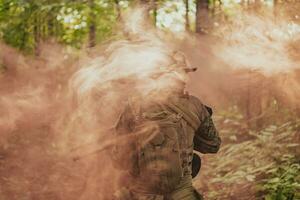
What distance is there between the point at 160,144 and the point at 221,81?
192 inches

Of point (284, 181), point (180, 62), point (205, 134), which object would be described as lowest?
point (284, 181)

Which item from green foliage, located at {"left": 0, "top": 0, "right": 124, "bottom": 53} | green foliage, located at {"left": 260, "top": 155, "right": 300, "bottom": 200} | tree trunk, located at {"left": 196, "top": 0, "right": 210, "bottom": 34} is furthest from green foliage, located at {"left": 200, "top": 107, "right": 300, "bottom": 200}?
green foliage, located at {"left": 0, "top": 0, "right": 124, "bottom": 53}

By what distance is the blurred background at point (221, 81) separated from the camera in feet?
23.1

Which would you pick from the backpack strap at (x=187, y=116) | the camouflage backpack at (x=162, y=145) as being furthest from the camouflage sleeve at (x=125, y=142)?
the backpack strap at (x=187, y=116)

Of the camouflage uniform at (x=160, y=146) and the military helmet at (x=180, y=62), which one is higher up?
the military helmet at (x=180, y=62)

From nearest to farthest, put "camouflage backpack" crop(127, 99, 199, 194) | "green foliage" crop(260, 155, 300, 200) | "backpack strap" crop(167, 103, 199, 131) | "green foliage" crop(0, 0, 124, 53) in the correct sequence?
"camouflage backpack" crop(127, 99, 199, 194), "backpack strap" crop(167, 103, 199, 131), "green foliage" crop(260, 155, 300, 200), "green foliage" crop(0, 0, 124, 53)

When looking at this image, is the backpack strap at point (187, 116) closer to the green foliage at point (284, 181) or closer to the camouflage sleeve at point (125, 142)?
the camouflage sleeve at point (125, 142)

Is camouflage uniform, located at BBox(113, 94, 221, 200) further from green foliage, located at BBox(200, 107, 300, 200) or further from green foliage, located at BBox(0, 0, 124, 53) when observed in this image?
green foliage, located at BBox(0, 0, 124, 53)

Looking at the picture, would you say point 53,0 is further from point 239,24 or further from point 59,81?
point 239,24

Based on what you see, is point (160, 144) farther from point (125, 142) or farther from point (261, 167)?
point (261, 167)

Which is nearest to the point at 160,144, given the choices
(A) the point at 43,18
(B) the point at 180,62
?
(B) the point at 180,62

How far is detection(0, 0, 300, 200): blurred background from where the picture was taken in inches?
277

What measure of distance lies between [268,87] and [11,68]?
19.1 feet

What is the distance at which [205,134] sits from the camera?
4730mm
